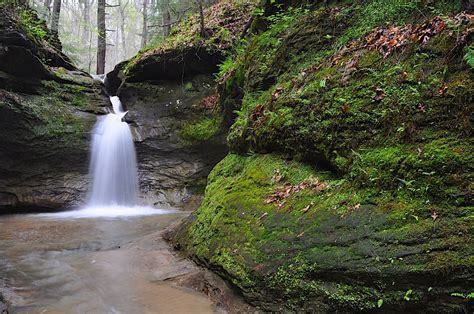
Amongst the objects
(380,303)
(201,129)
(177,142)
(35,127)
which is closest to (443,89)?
(380,303)

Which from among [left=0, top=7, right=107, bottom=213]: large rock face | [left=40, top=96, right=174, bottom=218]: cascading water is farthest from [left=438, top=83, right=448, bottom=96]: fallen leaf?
[left=0, top=7, right=107, bottom=213]: large rock face

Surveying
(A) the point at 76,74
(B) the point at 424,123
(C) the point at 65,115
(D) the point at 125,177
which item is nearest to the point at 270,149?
(B) the point at 424,123

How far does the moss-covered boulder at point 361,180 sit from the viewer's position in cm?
268

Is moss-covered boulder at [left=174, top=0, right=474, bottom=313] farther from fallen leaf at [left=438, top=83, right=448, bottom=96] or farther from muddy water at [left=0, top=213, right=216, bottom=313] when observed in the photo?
muddy water at [left=0, top=213, right=216, bottom=313]

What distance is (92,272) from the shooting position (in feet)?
15.9

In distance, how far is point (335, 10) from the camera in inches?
227

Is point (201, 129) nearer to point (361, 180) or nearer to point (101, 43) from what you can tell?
point (101, 43)

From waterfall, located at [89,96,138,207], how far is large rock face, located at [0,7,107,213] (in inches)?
13.7

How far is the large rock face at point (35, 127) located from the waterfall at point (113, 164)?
1.14 feet

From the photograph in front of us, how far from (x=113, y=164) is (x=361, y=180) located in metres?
10.3

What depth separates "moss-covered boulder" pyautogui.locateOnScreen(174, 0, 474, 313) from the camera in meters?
2.68

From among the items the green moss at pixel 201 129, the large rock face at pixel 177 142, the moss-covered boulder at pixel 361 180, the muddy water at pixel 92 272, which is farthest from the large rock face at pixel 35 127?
the moss-covered boulder at pixel 361 180

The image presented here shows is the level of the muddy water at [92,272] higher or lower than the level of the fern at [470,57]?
lower

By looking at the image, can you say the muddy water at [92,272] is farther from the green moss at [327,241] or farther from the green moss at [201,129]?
the green moss at [201,129]
